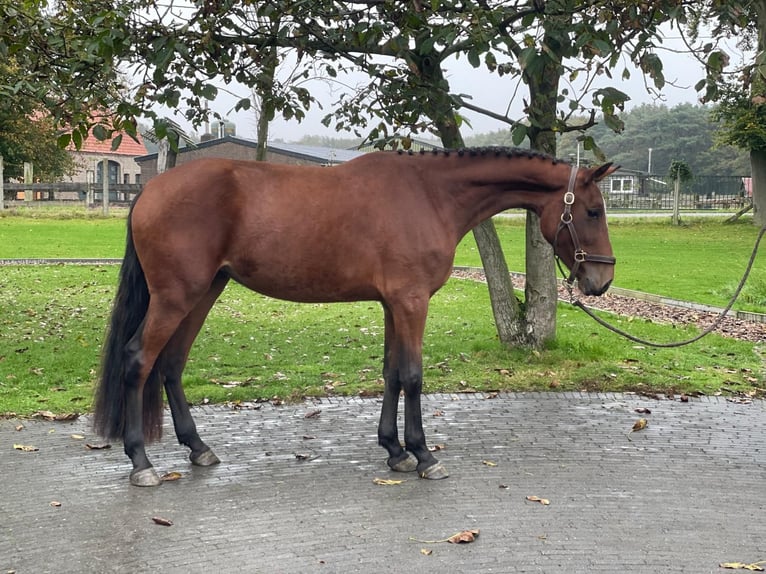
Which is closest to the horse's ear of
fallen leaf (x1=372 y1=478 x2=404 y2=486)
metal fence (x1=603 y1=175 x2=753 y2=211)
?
fallen leaf (x1=372 y1=478 x2=404 y2=486)

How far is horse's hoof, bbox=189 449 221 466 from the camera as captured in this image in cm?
582

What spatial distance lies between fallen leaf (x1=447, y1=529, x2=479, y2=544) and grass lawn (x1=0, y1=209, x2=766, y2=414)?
3434mm

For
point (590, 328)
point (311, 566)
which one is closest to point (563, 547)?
point (311, 566)

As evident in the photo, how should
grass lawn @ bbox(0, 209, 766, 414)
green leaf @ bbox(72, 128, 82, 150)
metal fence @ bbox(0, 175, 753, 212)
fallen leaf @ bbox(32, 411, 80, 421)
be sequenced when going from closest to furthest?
1. green leaf @ bbox(72, 128, 82, 150)
2. fallen leaf @ bbox(32, 411, 80, 421)
3. grass lawn @ bbox(0, 209, 766, 414)
4. metal fence @ bbox(0, 175, 753, 212)

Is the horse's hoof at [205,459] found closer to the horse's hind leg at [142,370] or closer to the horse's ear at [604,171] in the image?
the horse's hind leg at [142,370]

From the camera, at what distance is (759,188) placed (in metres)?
32.4

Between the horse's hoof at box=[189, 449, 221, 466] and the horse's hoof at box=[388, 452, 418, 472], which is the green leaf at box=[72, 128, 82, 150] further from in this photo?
the horse's hoof at box=[388, 452, 418, 472]

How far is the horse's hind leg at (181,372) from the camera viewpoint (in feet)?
19.3

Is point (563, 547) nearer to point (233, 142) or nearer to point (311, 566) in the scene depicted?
point (311, 566)

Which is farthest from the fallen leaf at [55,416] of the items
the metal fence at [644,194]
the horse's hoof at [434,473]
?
the metal fence at [644,194]

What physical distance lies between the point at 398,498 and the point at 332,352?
4863 millimetres

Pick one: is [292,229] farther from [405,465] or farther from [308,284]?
[405,465]

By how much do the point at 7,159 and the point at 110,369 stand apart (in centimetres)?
3803

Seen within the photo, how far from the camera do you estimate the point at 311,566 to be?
416cm
